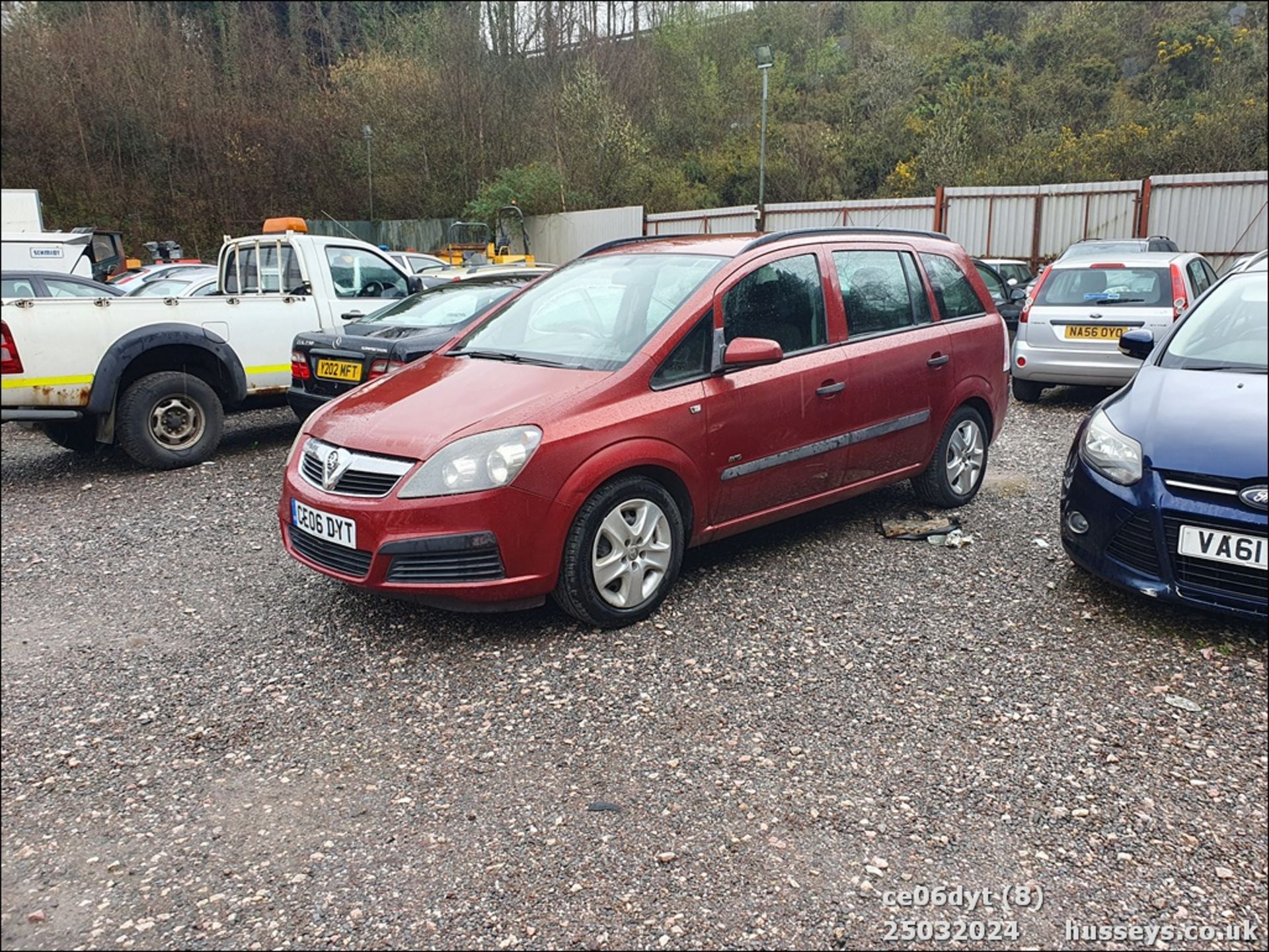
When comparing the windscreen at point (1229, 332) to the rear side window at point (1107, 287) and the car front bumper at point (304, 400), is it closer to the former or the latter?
the car front bumper at point (304, 400)

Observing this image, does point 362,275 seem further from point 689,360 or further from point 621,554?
point 621,554

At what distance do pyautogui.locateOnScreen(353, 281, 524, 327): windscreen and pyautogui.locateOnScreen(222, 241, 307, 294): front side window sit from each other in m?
0.57

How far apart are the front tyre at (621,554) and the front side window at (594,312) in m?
0.58

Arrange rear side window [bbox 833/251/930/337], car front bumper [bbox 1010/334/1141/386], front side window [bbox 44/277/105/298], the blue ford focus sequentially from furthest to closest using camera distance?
car front bumper [bbox 1010/334/1141/386] < rear side window [bbox 833/251/930/337] < front side window [bbox 44/277/105/298] < the blue ford focus

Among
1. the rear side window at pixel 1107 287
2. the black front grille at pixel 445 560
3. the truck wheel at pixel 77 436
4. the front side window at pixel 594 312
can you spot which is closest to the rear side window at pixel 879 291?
the front side window at pixel 594 312

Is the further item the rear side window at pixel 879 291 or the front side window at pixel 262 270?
the rear side window at pixel 879 291

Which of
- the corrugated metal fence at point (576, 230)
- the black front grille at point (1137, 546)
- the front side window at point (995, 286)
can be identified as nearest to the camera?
the black front grille at point (1137, 546)

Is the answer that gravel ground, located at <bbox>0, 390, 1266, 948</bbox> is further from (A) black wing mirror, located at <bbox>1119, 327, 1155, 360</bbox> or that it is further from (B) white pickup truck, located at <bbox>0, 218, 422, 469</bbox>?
(A) black wing mirror, located at <bbox>1119, 327, 1155, 360</bbox>

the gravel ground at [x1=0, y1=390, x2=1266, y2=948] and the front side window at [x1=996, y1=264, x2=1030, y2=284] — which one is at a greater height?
the front side window at [x1=996, y1=264, x2=1030, y2=284]

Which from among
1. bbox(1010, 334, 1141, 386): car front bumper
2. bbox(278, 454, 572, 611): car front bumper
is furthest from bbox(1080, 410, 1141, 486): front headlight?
bbox(1010, 334, 1141, 386): car front bumper

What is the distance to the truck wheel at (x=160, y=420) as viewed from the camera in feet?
6.24

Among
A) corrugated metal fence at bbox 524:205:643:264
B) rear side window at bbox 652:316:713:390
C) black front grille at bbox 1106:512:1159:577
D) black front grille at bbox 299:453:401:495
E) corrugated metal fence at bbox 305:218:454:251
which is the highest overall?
corrugated metal fence at bbox 524:205:643:264

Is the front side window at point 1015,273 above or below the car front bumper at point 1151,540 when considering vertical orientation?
above

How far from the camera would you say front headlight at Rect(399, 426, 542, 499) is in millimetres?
3504
